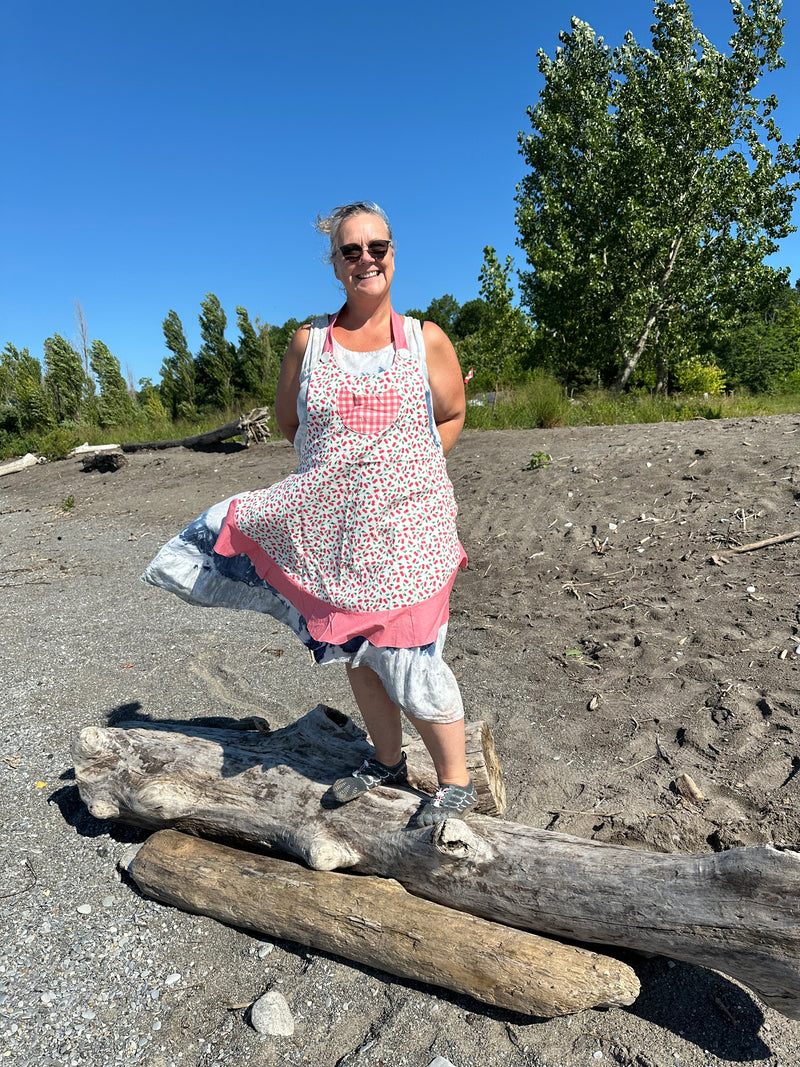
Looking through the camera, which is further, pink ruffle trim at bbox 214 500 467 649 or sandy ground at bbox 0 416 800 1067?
pink ruffle trim at bbox 214 500 467 649

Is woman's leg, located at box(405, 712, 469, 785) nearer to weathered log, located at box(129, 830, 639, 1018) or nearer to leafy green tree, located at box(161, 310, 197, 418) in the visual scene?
weathered log, located at box(129, 830, 639, 1018)

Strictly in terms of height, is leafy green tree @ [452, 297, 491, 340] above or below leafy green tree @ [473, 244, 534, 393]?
above

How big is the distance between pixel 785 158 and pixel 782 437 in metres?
15.5

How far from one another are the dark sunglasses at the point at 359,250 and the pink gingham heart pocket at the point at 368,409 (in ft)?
1.35

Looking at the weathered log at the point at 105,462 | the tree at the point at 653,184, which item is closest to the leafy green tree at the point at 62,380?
the weathered log at the point at 105,462

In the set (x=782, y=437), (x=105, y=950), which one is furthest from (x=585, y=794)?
(x=782, y=437)

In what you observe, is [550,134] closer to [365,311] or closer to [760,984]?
[365,311]

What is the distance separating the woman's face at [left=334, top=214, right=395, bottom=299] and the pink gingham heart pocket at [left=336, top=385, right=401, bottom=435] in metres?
0.33

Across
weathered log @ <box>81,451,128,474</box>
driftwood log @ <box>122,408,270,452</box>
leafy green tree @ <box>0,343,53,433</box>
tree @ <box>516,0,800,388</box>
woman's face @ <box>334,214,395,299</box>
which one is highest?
tree @ <box>516,0,800,388</box>

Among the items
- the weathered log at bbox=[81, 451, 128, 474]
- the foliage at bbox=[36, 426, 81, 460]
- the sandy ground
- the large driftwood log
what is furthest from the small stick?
the foliage at bbox=[36, 426, 81, 460]

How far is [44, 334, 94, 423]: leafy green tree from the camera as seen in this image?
2247 cm

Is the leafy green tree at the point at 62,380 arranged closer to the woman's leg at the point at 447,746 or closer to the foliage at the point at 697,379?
the foliage at the point at 697,379

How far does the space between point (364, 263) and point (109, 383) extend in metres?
24.9

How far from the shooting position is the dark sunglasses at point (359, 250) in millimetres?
2025
